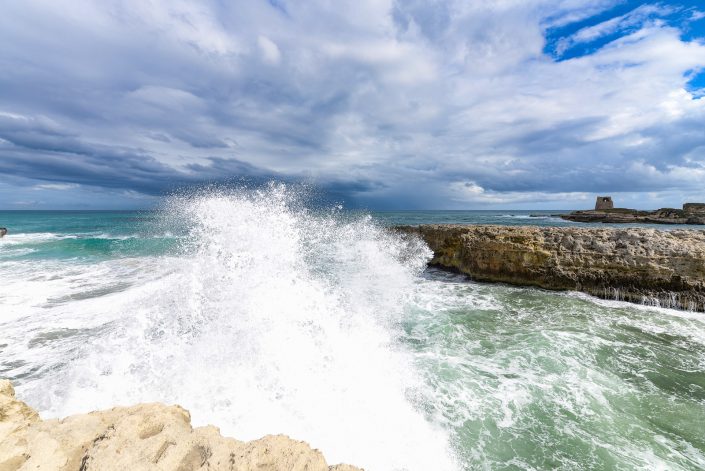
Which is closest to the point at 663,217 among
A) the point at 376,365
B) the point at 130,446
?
the point at 376,365

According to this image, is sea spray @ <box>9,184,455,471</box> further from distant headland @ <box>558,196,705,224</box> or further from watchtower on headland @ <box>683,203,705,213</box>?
watchtower on headland @ <box>683,203,705,213</box>

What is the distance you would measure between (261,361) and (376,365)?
179cm

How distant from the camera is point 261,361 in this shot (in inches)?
181

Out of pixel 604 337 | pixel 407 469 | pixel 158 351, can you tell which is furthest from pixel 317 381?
pixel 604 337

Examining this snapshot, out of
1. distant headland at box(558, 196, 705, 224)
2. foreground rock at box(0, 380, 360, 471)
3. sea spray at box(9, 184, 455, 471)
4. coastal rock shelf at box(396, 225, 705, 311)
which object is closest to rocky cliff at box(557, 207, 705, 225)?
distant headland at box(558, 196, 705, 224)

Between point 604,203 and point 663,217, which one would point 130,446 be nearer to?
point 663,217

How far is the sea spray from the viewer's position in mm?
3555

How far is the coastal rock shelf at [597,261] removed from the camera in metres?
8.41

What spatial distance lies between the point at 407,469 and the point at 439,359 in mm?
2473

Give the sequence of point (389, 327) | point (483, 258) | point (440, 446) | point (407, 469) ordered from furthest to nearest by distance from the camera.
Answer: point (483, 258) < point (389, 327) < point (440, 446) < point (407, 469)

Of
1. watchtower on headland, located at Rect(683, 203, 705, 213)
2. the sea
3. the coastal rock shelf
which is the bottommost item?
the sea

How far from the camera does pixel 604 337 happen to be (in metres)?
6.26

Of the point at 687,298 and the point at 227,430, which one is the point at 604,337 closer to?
the point at 687,298

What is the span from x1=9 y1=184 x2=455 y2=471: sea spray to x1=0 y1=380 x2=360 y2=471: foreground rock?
3.98ft
